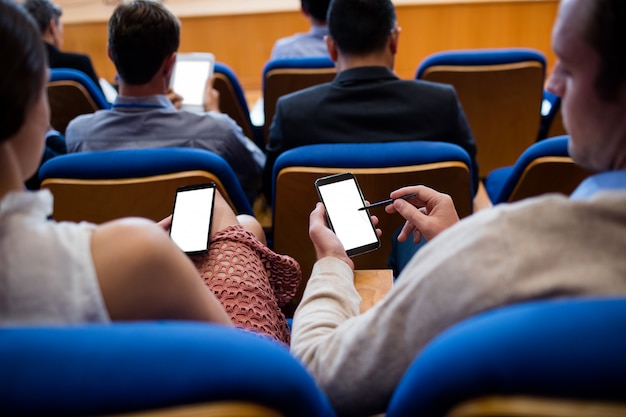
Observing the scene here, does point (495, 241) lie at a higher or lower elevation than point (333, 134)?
higher

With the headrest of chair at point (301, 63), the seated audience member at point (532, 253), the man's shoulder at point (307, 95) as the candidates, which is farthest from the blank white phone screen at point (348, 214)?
the headrest of chair at point (301, 63)

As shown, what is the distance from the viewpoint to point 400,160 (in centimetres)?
138

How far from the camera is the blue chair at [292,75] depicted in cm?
251

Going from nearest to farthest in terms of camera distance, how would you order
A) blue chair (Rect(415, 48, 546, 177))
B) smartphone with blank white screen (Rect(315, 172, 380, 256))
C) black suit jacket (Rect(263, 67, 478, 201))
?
smartphone with blank white screen (Rect(315, 172, 380, 256)) < black suit jacket (Rect(263, 67, 478, 201)) < blue chair (Rect(415, 48, 546, 177))

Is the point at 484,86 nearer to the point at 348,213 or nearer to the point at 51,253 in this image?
the point at 348,213

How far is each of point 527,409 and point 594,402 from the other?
63 millimetres

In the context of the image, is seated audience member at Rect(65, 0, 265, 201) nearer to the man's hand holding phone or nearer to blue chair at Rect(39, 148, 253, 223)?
blue chair at Rect(39, 148, 253, 223)

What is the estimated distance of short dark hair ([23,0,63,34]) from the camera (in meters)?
2.98

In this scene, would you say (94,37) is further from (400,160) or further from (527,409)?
(527,409)

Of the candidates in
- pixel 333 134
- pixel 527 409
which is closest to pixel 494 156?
pixel 333 134

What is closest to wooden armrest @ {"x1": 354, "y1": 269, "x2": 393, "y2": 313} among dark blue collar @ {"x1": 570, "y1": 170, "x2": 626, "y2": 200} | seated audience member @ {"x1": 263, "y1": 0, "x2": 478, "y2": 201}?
dark blue collar @ {"x1": 570, "y1": 170, "x2": 626, "y2": 200}

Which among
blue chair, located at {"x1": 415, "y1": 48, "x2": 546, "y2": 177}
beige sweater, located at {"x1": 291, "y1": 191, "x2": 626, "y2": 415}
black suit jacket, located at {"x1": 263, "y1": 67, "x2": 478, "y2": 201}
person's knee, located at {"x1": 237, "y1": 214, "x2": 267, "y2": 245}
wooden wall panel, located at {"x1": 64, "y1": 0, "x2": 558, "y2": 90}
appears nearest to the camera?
beige sweater, located at {"x1": 291, "y1": 191, "x2": 626, "y2": 415}

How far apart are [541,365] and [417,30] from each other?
179 inches

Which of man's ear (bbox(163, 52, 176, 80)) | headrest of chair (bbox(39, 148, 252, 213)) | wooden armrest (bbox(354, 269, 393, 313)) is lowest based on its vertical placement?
wooden armrest (bbox(354, 269, 393, 313))
